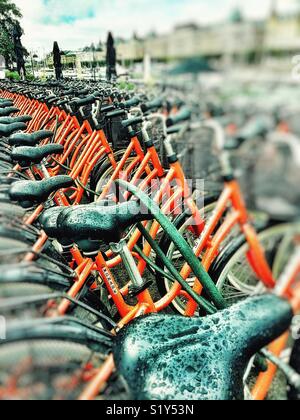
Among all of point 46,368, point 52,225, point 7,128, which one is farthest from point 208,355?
point 7,128

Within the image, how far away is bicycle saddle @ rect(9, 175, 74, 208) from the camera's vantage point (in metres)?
1.92

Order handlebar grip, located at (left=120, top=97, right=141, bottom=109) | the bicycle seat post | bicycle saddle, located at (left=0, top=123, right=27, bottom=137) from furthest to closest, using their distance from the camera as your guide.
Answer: bicycle saddle, located at (left=0, top=123, right=27, bottom=137) → handlebar grip, located at (left=120, top=97, right=141, bottom=109) → the bicycle seat post

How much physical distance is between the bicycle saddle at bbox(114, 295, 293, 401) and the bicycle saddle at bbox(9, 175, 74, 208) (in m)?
1.11

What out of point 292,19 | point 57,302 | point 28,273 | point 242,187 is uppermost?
point 292,19

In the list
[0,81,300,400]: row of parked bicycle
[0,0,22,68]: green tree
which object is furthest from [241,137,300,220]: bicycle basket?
[0,0,22,68]: green tree

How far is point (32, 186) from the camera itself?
201 centimetres

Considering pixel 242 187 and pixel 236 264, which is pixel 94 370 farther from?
pixel 236 264

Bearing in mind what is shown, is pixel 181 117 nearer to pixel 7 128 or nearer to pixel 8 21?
pixel 8 21

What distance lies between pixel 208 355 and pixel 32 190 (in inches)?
52.9

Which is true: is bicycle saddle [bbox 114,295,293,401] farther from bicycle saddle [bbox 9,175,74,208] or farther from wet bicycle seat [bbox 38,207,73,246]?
bicycle saddle [bbox 9,175,74,208]

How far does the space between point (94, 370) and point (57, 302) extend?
0.25m

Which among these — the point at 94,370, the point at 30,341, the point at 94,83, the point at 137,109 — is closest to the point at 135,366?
the point at 94,370

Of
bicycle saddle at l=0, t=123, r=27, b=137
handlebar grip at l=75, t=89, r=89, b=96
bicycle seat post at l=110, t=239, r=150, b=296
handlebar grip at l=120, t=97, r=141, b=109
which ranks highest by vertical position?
handlebar grip at l=75, t=89, r=89, b=96
